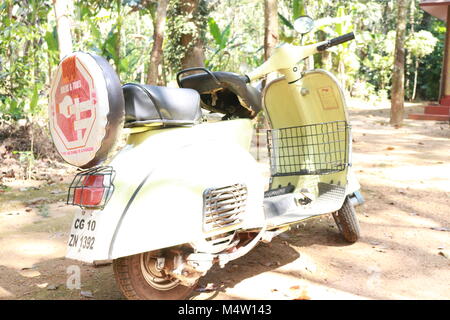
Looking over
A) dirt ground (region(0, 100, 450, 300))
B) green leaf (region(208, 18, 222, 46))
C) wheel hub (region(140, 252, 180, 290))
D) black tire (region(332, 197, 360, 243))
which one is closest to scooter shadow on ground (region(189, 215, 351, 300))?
dirt ground (region(0, 100, 450, 300))

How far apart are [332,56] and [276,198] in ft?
45.2

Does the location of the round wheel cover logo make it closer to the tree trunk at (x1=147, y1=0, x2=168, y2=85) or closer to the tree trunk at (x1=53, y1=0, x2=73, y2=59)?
the tree trunk at (x1=53, y1=0, x2=73, y2=59)

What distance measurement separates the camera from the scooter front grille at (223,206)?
7.77ft

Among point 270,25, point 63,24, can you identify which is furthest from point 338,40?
point 63,24

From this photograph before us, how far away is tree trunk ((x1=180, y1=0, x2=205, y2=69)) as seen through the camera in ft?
31.3

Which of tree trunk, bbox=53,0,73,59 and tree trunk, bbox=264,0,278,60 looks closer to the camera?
tree trunk, bbox=53,0,73,59

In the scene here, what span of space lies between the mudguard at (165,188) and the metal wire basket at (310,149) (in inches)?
43.2

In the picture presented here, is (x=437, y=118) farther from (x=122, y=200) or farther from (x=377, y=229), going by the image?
(x=122, y=200)

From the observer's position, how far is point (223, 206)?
2449 mm

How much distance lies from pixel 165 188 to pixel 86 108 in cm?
51

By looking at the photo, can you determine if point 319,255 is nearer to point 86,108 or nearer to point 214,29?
point 86,108

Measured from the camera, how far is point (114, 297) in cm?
276

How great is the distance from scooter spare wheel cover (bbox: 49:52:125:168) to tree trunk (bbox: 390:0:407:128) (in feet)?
25.3

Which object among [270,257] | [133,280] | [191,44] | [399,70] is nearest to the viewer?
[133,280]
